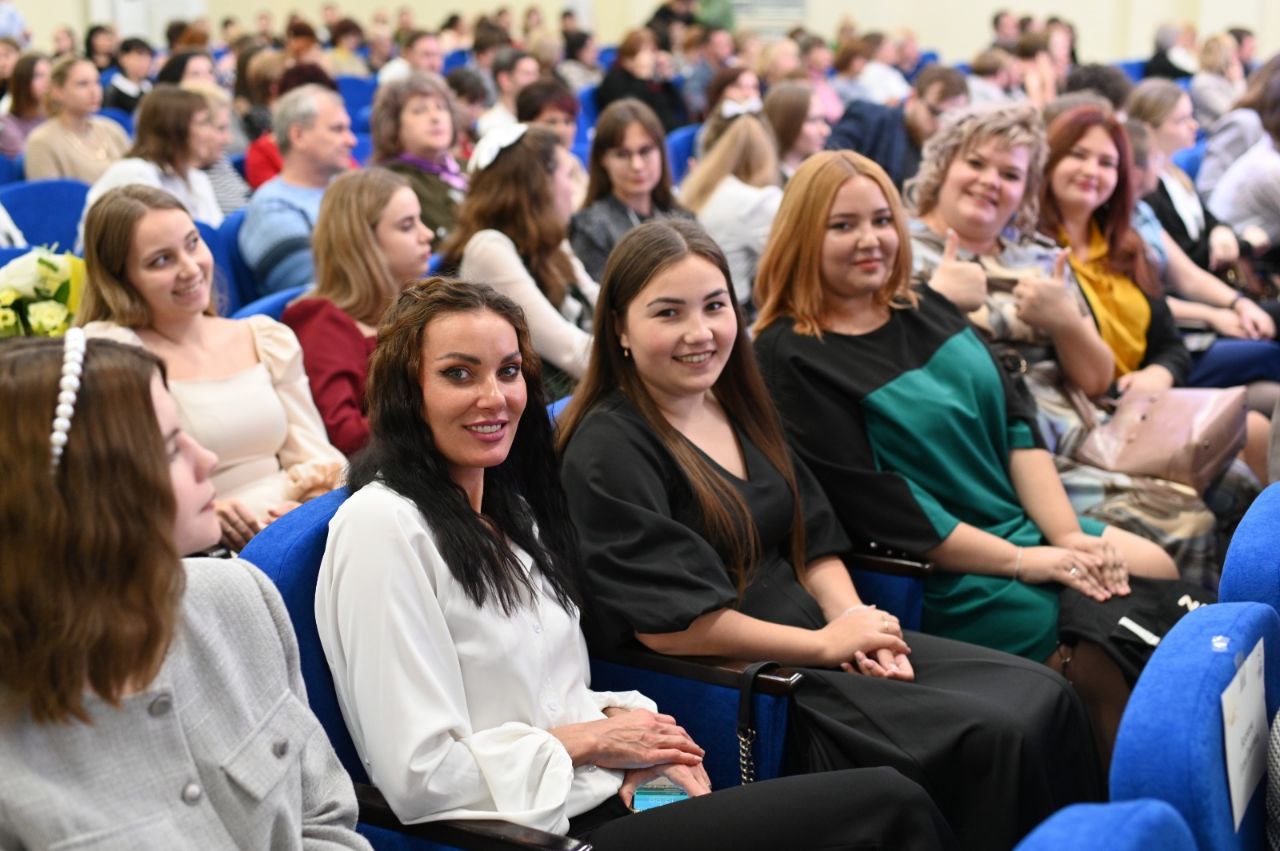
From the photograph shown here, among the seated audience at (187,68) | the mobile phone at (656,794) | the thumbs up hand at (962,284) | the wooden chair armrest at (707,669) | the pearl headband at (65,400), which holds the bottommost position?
the mobile phone at (656,794)

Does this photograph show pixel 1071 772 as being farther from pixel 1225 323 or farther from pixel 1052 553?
pixel 1225 323

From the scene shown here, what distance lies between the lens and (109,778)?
1.29 meters

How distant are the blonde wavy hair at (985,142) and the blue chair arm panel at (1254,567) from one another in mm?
1674

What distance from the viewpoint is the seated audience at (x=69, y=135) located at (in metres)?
5.82

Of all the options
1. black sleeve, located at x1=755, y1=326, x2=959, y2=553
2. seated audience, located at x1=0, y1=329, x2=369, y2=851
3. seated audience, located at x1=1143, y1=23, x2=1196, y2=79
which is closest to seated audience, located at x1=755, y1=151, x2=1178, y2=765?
black sleeve, located at x1=755, y1=326, x2=959, y2=553

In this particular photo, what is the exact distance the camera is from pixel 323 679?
5.72 feet

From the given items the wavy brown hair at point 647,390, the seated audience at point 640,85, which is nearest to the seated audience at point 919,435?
the wavy brown hair at point 647,390

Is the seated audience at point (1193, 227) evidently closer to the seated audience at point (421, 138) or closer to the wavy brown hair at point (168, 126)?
the seated audience at point (421, 138)

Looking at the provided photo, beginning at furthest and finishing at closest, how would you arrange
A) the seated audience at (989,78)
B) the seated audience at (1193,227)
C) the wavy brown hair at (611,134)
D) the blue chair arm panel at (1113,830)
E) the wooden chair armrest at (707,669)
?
the seated audience at (989,78) → the seated audience at (1193,227) → the wavy brown hair at (611,134) → the wooden chair armrest at (707,669) → the blue chair arm panel at (1113,830)

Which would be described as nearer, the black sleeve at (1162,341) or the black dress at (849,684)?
the black dress at (849,684)

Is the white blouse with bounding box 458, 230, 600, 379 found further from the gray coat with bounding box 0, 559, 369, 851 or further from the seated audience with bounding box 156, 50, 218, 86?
the seated audience with bounding box 156, 50, 218, 86

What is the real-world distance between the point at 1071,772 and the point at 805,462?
0.75 metres

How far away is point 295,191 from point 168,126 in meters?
0.73

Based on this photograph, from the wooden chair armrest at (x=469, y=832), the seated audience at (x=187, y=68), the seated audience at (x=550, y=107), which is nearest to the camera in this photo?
the wooden chair armrest at (x=469, y=832)
